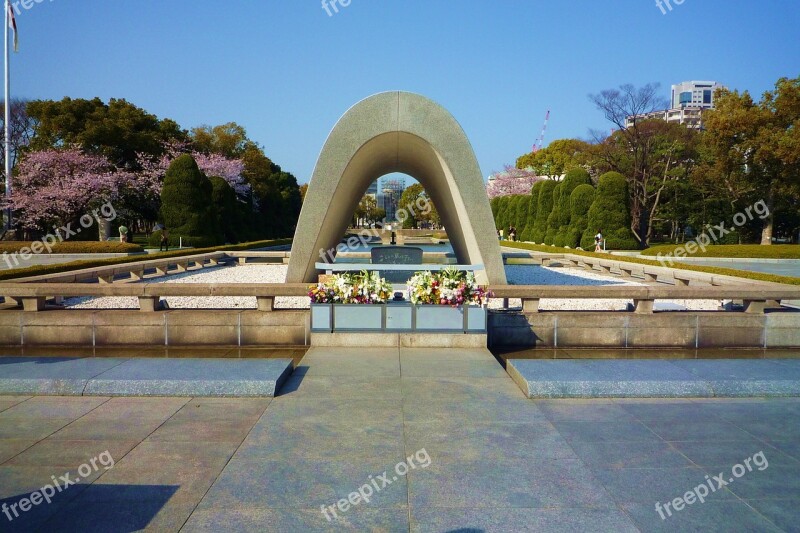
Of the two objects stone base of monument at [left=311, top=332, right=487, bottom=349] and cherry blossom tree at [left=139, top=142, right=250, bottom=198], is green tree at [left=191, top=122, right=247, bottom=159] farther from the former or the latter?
stone base of monument at [left=311, top=332, right=487, bottom=349]

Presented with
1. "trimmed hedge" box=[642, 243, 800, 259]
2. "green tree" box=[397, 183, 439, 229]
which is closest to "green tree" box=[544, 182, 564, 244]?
"trimmed hedge" box=[642, 243, 800, 259]

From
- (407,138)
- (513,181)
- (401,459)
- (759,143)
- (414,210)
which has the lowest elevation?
(401,459)

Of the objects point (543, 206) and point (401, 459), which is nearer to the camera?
point (401, 459)

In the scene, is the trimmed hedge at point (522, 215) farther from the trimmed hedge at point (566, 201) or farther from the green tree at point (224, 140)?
the green tree at point (224, 140)

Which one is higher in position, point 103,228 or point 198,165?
point 198,165

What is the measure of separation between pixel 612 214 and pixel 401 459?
1198 inches

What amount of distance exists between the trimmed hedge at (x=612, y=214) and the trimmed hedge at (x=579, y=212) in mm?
1634

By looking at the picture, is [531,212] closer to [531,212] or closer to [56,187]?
[531,212]

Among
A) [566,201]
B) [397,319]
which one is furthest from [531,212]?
[397,319]

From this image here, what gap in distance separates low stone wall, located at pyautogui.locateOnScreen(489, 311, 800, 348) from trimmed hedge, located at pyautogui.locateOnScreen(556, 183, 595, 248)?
2560 cm

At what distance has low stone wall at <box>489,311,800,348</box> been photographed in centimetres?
876

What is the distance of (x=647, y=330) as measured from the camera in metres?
8.79

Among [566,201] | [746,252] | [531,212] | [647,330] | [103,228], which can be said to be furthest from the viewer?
[531,212]

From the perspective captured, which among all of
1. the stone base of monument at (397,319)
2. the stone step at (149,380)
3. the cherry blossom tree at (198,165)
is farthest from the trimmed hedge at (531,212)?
the stone step at (149,380)
